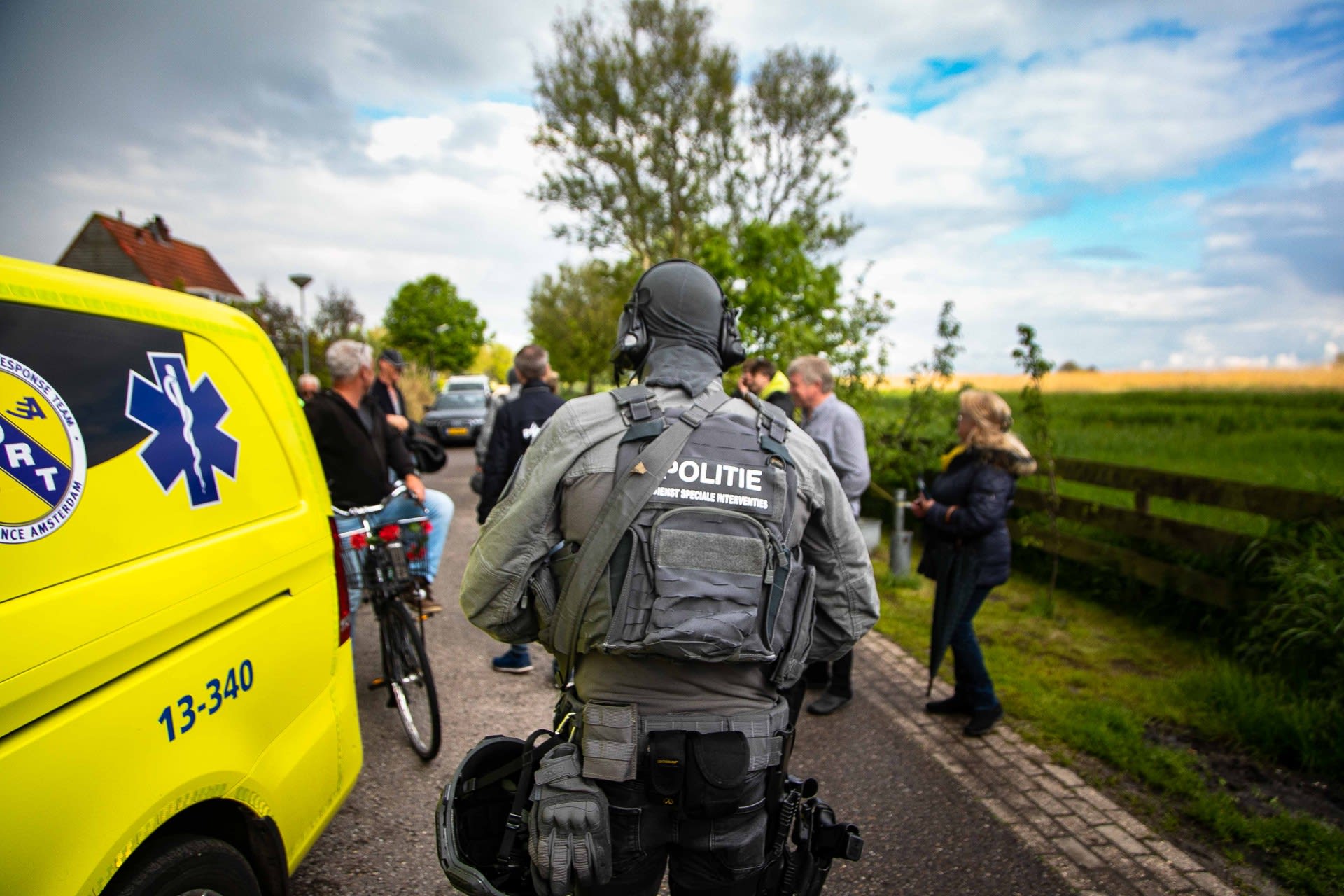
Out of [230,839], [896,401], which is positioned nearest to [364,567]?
[230,839]

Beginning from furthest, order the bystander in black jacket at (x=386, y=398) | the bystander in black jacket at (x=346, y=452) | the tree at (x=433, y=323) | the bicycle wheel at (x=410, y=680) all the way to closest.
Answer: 1. the tree at (x=433, y=323)
2. the bystander in black jacket at (x=386, y=398)
3. the bystander in black jacket at (x=346, y=452)
4. the bicycle wheel at (x=410, y=680)

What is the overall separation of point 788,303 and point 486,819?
7.69m

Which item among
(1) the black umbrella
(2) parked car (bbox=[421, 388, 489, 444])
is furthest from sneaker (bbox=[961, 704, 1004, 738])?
(2) parked car (bbox=[421, 388, 489, 444])

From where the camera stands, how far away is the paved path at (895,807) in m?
3.06

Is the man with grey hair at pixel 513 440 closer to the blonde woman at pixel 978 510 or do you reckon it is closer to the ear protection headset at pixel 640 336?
the blonde woman at pixel 978 510

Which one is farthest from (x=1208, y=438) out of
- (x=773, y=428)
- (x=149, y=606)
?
(x=149, y=606)

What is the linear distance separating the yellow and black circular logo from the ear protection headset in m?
1.25

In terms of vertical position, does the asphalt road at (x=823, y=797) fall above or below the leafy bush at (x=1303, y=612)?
below

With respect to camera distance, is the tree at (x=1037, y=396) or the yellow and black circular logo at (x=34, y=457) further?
the tree at (x=1037, y=396)

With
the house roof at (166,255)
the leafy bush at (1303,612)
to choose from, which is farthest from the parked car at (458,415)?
the leafy bush at (1303,612)

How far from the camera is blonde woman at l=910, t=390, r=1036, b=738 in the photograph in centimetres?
417

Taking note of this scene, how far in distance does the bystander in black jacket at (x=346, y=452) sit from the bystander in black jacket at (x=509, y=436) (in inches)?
25.0

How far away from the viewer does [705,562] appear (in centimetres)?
176

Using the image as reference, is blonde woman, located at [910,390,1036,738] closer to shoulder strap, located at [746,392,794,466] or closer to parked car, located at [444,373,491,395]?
shoulder strap, located at [746,392,794,466]
